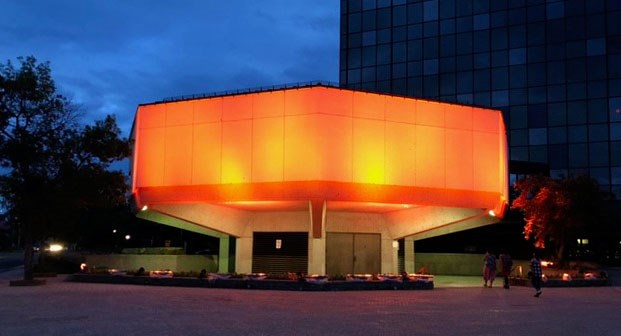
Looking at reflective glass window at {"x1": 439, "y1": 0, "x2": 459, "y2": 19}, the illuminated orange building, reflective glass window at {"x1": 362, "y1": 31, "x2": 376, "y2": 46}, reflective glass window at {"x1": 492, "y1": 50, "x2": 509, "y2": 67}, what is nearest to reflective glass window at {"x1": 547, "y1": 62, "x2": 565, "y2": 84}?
reflective glass window at {"x1": 492, "y1": 50, "x2": 509, "y2": 67}

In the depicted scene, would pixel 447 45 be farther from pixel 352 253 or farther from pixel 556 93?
pixel 352 253

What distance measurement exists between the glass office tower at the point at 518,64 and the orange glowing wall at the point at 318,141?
23.3 metres

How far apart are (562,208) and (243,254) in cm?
1666

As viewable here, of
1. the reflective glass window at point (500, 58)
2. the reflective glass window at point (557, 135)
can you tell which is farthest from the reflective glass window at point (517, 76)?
the reflective glass window at point (557, 135)

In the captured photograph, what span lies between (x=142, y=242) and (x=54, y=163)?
2132 inches

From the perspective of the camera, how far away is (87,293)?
23297mm

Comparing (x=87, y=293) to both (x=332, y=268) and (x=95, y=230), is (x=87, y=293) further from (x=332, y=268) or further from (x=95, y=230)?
(x=95, y=230)

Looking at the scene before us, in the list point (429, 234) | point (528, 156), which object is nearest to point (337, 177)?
point (429, 234)

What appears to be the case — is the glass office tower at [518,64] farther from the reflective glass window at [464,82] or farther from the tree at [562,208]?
the tree at [562,208]

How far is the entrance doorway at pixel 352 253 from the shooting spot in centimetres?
3462

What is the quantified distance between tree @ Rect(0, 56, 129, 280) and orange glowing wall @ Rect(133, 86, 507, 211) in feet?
9.08

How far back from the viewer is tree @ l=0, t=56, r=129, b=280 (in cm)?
2850

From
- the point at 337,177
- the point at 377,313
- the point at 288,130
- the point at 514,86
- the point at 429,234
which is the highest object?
the point at 514,86

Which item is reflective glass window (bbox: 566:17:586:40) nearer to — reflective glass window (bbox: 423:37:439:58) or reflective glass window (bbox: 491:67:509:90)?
reflective glass window (bbox: 491:67:509:90)
